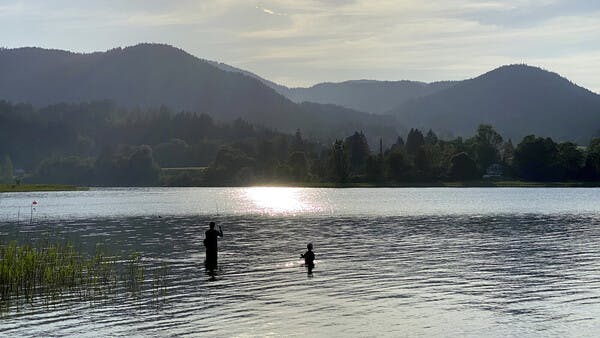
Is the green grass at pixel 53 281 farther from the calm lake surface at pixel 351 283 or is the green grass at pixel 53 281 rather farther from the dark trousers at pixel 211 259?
the dark trousers at pixel 211 259

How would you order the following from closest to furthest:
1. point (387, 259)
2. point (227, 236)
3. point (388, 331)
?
point (388, 331) < point (387, 259) < point (227, 236)

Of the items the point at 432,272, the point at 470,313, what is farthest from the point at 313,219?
the point at 470,313

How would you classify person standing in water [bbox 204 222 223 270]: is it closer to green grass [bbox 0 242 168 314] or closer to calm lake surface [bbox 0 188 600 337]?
calm lake surface [bbox 0 188 600 337]

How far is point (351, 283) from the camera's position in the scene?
174 feet

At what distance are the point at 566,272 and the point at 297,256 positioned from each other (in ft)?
84.3

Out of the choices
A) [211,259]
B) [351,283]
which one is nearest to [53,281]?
[211,259]

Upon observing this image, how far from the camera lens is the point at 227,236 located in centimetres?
9512

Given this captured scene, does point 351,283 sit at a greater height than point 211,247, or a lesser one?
lesser

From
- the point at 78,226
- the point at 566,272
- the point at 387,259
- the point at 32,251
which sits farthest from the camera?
the point at 78,226

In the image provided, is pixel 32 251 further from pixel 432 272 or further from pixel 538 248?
pixel 538 248

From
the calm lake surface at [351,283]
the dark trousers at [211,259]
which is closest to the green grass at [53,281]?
the calm lake surface at [351,283]

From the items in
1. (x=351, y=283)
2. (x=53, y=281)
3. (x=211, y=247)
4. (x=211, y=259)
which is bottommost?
(x=351, y=283)

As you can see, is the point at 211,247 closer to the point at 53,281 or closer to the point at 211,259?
the point at 211,259

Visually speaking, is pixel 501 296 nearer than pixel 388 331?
No
